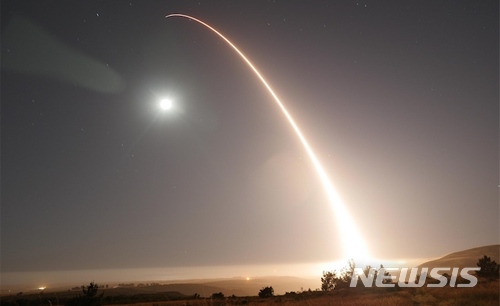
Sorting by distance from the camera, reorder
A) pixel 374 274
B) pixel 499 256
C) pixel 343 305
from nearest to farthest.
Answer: pixel 343 305 < pixel 374 274 < pixel 499 256

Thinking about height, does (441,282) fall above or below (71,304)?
above

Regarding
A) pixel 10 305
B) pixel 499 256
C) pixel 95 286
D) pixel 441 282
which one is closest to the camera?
pixel 441 282

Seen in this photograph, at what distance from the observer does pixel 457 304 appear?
1822 cm

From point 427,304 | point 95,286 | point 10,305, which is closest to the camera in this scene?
point 427,304

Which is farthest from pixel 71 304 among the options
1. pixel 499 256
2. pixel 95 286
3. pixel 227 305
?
pixel 499 256

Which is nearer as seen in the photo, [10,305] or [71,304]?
[71,304]

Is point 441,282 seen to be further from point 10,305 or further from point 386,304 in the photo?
point 10,305

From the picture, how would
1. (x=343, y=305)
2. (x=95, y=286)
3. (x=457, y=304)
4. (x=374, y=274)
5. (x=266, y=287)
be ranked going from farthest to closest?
(x=266, y=287) → (x=374, y=274) → (x=95, y=286) → (x=343, y=305) → (x=457, y=304)

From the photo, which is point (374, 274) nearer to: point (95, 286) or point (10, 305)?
point (95, 286)

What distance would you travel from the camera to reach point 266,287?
168 feet

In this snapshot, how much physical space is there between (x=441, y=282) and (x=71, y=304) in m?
33.2

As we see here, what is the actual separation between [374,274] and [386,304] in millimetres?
28273

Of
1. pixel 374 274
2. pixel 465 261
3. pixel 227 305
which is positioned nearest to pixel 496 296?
pixel 227 305

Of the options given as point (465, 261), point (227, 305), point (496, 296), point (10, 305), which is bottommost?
point (10, 305)
